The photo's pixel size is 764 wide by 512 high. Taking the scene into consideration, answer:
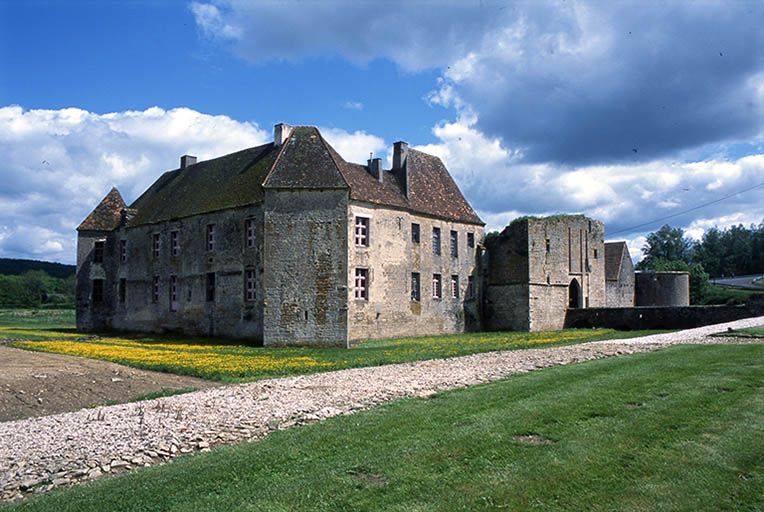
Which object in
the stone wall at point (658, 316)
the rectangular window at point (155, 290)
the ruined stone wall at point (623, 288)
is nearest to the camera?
the stone wall at point (658, 316)

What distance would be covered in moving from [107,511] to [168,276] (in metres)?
33.8

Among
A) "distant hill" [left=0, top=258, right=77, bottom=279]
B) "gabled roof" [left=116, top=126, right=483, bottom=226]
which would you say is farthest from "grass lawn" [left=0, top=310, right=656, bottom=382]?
"distant hill" [left=0, top=258, right=77, bottom=279]

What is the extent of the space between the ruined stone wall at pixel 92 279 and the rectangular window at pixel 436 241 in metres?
23.3

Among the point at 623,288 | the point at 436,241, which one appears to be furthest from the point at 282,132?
the point at 623,288

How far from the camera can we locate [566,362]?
1711 cm

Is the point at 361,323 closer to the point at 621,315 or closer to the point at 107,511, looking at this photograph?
the point at 621,315

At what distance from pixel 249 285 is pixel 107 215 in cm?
1899

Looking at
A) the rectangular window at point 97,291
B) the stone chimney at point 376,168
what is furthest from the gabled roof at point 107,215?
the stone chimney at point 376,168

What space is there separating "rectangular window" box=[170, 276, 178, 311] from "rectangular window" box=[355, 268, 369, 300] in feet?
42.5

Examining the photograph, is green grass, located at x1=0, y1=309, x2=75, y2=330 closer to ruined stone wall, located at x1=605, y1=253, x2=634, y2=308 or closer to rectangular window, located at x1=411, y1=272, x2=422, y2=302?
rectangular window, located at x1=411, y1=272, x2=422, y2=302

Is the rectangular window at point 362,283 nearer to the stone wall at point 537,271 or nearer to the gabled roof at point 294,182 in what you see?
the gabled roof at point 294,182

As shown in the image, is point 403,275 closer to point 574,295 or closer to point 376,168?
point 376,168

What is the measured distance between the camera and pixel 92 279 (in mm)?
44625

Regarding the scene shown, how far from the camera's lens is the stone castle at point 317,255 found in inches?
1188
